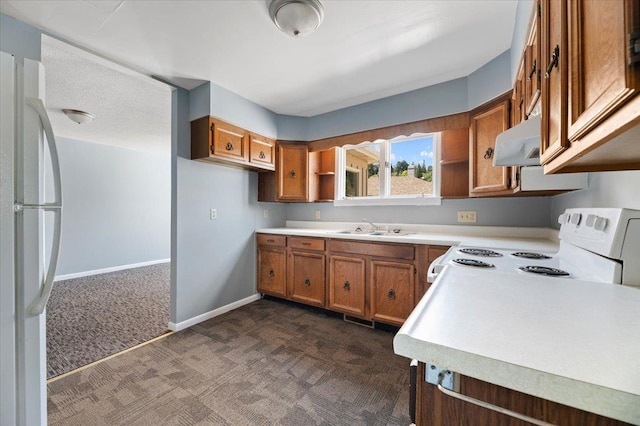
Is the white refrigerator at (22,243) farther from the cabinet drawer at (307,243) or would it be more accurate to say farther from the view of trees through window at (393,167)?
the view of trees through window at (393,167)

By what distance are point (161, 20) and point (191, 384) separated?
7.82 feet

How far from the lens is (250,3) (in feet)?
5.07

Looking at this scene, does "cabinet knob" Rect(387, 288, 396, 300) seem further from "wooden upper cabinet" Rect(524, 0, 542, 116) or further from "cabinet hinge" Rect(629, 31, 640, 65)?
"cabinet hinge" Rect(629, 31, 640, 65)

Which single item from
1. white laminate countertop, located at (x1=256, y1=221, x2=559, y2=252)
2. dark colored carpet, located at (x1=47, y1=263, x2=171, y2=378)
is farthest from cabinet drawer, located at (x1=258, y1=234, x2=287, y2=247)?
dark colored carpet, located at (x1=47, y1=263, x2=171, y2=378)

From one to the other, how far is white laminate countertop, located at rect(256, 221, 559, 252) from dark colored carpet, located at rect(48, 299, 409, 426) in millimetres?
908

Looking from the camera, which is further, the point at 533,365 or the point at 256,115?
the point at 256,115

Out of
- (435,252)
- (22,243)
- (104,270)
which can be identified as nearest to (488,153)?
(435,252)

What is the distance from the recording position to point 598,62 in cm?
53

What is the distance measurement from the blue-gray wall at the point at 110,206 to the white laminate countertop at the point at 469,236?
3496mm

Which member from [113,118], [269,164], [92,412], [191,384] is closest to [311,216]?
[269,164]

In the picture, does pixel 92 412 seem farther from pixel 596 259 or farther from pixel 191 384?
pixel 596 259

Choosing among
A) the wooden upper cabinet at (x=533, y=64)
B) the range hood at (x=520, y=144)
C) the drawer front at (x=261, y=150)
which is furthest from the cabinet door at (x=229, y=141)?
the wooden upper cabinet at (x=533, y=64)

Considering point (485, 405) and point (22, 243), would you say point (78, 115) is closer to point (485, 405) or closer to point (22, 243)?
point (22, 243)

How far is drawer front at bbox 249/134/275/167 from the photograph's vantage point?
9.57 ft
